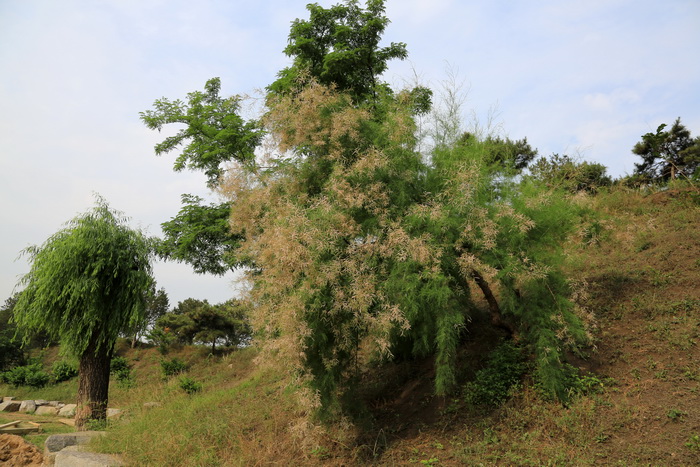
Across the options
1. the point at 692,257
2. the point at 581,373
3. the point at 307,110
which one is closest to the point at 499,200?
the point at 581,373

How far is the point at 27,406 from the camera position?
49.0 feet

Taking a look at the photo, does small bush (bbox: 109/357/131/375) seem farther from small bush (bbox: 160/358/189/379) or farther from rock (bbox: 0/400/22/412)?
rock (bbox: 0/400/22/412)

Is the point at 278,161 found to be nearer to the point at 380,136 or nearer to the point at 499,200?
the point at 380,136

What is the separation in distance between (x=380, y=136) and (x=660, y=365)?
5591 mm

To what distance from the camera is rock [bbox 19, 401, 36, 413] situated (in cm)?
1484

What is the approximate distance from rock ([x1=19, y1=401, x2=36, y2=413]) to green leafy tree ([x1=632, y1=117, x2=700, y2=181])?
22983mm

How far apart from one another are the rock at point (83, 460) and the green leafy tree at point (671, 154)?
17.7 metres

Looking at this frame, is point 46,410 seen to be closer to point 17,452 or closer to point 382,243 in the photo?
point 17,452

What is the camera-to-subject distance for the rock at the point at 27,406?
14.8 meters

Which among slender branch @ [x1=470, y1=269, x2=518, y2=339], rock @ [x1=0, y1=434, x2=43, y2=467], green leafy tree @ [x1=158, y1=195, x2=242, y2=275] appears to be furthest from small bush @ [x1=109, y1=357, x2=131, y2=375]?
slender branch @ [x1=470, y1=269, x2=518, y2=339]

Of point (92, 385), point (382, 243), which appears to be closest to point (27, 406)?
point (92, 385)

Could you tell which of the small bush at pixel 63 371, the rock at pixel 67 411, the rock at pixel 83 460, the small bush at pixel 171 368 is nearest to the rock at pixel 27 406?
the rock at pixel 67 411

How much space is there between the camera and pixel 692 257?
28.7 ft

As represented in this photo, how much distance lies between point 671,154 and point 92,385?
70.6 feet
